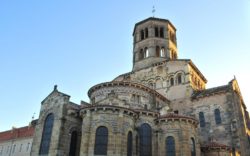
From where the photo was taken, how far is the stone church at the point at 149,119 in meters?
21.8

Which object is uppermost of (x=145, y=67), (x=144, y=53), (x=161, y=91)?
(x=144, y=53)

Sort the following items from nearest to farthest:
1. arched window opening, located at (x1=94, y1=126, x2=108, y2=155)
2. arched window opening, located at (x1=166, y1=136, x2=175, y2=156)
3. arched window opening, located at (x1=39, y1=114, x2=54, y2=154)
→ arched window opening, located at (x1=94, y1=126, x2=108, y2=155), arched window opening, located at (x1=166, y1=136, x2=175, y2=156), arched window opening, located at (x1=39, y1=114, x2=54, y2=154)

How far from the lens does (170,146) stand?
2300 cm

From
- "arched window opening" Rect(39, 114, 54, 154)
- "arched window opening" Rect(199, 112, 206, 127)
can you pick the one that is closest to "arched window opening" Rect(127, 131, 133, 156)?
"arched window opening" Rect(39, 114, 54, 154)

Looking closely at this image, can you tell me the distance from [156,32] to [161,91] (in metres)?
10.5

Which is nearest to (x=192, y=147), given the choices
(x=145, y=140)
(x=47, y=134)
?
(x=145, y=140)

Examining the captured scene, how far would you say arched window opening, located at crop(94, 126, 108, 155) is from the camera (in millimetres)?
20609

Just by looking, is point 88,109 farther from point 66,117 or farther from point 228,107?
point 228,107

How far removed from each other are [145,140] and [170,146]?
240 cm

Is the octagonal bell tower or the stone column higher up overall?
the octagonal bell tower

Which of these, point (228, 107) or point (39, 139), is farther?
point (228, 107)

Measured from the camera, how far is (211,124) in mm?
30297

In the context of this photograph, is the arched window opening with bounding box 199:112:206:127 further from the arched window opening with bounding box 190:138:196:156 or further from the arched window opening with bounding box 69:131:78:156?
the arched window opening with bounding box 69:131:78:156

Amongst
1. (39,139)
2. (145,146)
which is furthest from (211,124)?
(39,139)
